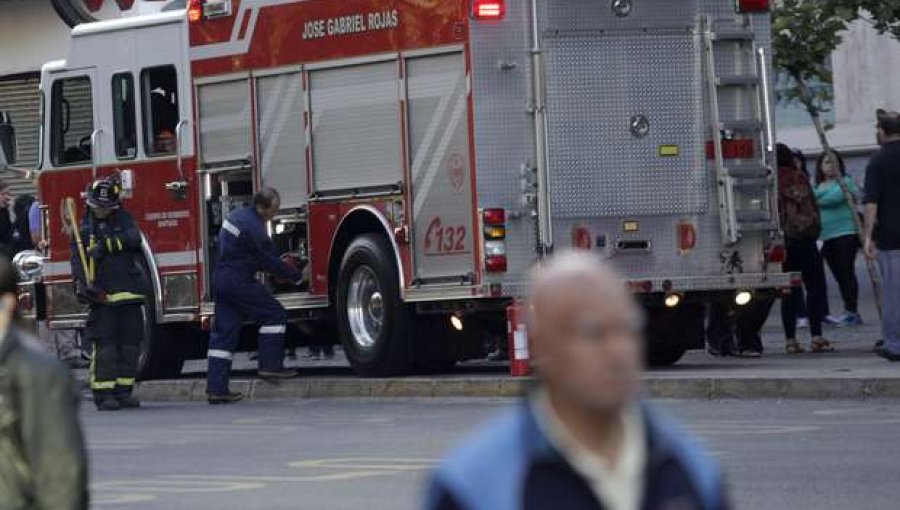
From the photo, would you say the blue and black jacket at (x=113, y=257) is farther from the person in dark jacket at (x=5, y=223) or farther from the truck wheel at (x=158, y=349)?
the person in dark jacket at (x=5, y=223)

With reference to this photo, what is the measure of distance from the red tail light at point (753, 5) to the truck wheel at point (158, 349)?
235 inches

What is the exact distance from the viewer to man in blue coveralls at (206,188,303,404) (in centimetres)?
1870

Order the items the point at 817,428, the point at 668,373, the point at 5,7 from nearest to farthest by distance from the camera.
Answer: the point at 817,428
the point at 668,373
the point at 5,7

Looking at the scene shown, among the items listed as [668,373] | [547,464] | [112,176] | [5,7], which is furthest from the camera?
[5,7]

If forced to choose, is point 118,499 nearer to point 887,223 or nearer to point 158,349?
point 887,223

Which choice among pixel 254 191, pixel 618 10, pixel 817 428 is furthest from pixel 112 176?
pixel 817 428

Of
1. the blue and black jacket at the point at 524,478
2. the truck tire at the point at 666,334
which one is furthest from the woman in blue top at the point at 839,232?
the blue and black jacket at the point at 524,478

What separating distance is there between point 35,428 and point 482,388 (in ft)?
38.8

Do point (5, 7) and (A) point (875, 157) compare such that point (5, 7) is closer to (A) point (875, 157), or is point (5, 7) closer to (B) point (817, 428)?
(A) point (875, 157)

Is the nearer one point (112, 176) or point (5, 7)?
point (112, 176)

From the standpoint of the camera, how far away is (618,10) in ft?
59.3

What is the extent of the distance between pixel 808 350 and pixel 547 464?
57.5 ft

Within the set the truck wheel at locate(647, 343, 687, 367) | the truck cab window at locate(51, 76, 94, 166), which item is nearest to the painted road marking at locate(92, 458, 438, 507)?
the truck wheel at locate(647, 343, 687, 367)

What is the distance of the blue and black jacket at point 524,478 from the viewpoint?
3393 millimetres
